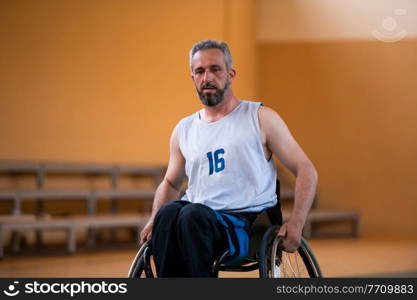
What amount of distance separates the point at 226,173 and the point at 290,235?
0.75 ft

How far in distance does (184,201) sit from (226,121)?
24cm

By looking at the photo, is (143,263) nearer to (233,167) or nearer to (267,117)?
(233,167)

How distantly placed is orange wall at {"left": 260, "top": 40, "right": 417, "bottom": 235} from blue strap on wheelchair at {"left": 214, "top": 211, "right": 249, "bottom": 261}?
14.8 feet

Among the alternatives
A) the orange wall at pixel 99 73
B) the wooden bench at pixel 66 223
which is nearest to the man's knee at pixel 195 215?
the wooden bench at pixel 66 223

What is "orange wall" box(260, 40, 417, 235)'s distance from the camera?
611 centimetres

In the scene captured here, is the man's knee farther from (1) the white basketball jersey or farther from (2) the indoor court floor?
(2) the indoor court floor

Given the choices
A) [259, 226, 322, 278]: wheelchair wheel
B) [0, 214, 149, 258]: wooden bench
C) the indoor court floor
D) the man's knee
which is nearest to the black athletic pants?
the man's knee

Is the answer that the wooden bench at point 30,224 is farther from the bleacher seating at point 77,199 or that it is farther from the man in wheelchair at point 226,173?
the man in wheelchair at point 226,173

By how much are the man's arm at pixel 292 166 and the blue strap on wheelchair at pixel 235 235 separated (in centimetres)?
10

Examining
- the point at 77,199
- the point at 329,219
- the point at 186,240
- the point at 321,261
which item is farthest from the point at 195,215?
the point at 329,219

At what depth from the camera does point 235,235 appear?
1.77 metres

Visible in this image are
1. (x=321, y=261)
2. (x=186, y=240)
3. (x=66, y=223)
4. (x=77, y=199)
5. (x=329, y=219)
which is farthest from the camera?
(x=329, y=219)

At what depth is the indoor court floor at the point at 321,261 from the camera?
362cm

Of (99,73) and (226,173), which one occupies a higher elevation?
(99,73)
